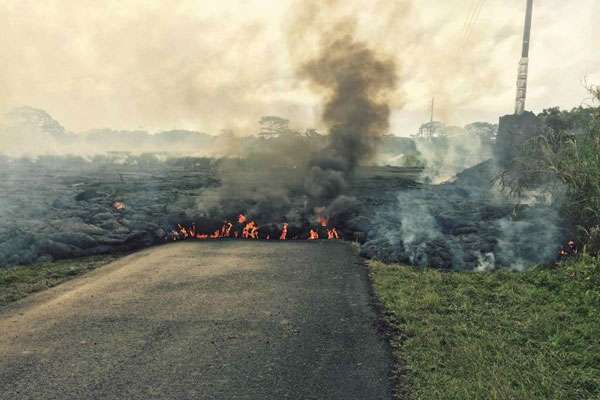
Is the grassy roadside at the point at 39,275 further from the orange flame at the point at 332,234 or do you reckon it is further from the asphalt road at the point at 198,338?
the orange flame at the point at 332,234

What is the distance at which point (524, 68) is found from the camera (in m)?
34.1

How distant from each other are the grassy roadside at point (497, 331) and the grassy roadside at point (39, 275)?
31.1 ft

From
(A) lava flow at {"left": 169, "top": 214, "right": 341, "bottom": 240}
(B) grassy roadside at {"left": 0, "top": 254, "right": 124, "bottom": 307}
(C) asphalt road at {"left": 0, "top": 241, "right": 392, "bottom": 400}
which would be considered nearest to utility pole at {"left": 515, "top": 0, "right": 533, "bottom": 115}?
(A) lava flow at {"left": 169, "top": 214, "right": 341, "bottom": 240}

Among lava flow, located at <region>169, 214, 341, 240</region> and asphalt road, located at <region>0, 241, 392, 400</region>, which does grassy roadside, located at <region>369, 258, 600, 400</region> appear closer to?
asphalt road, located at <region>0, 241, 392, 400</region>

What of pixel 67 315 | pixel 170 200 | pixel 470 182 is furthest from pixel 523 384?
pixel 470 182

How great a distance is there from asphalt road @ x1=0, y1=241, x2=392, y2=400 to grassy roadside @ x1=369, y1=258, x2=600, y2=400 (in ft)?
2.17

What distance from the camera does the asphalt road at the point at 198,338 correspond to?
655cm

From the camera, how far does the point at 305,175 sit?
33.3 metres

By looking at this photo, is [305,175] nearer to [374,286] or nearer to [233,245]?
[233,245]

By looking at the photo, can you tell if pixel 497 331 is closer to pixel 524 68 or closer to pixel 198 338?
pixel 198 338

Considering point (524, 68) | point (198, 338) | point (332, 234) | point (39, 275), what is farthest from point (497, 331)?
point (524, 68)

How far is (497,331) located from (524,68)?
3201 cm

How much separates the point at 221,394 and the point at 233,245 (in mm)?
12216

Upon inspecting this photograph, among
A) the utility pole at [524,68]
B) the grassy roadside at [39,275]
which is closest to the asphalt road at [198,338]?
the grassy roadside at [39,275]
